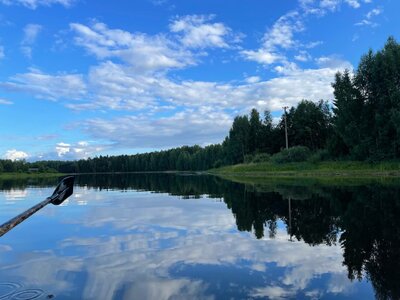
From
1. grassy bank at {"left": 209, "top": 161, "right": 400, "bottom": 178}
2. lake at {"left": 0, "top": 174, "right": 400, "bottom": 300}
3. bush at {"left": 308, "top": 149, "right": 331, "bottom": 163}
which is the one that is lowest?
lake at {"left": 0, "top": 174, "right": 400, "bottom": 300}

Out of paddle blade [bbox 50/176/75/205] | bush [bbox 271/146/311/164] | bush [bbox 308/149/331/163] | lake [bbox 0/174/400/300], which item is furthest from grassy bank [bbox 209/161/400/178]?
paddle blade [bbox 50/176/75/205]

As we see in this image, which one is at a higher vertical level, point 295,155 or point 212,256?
point 295,155

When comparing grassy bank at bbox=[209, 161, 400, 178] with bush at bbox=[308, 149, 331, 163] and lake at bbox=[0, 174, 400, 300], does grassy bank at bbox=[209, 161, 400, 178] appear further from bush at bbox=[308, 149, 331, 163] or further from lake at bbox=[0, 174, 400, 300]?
lake at bbox=[0, 174, 400, 300]

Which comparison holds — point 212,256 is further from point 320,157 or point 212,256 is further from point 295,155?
point 295,155

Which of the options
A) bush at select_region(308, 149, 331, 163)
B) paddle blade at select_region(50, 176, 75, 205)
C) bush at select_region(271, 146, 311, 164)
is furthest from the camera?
bush at select_region(271, 146, 311, 164)

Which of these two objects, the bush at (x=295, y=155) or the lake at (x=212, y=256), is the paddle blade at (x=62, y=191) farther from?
the bush at (x=295, y=155)

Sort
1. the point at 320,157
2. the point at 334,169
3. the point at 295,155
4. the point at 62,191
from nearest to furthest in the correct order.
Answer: the point at 62,191
the point at 334,169
the point at 320,157
the point at 295,155

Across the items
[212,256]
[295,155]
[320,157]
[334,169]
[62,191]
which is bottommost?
[212,256]

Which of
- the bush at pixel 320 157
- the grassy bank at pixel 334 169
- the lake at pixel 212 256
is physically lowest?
the lake at pixel 212 256

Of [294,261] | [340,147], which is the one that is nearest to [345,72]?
[340,147]

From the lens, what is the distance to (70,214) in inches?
836

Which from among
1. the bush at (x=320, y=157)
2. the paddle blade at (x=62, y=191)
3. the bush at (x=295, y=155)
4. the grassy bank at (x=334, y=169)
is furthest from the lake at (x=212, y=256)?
the bush at (x=295, y=155)

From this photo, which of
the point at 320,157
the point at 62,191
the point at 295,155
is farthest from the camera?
the point at 295,155

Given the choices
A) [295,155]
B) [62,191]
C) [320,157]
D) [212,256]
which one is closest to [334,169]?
[320,157]
